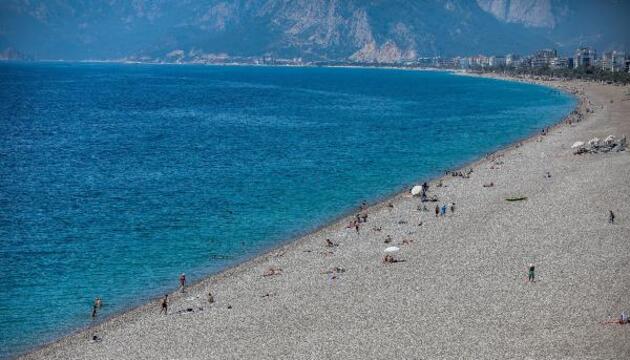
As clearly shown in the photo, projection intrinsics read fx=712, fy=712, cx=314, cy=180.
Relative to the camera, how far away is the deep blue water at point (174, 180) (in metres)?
39.1

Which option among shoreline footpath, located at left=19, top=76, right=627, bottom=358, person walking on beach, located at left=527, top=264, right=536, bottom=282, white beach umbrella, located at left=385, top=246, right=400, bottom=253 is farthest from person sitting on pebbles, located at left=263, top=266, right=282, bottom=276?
person walking on beach, located at left=527, top=264, right=536, bottom=282

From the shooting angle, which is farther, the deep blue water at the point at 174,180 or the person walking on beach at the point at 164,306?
the deep blue water at the point at 174,180

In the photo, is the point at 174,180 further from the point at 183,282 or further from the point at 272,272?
the point at 183,282

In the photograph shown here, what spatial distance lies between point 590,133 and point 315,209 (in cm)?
4762

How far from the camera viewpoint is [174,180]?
219 feet

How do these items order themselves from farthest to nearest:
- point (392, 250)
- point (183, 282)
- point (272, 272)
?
point (392, 250)
point (272, 272)
point (183, 282)

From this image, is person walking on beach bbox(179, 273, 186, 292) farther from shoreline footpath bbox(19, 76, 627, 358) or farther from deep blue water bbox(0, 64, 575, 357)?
deep blue water bbox(0, 64, 575, 357)

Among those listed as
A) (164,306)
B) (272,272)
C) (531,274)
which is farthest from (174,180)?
(531,274)

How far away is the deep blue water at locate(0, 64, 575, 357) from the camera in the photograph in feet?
128

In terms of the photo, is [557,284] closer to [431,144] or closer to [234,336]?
[234,336]

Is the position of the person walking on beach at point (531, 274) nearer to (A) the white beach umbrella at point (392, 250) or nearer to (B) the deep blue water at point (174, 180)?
(A) the white beach umbrella at point (392, 250)

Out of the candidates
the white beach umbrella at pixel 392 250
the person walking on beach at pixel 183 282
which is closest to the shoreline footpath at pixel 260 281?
the person walking on beach at pixel 183 282

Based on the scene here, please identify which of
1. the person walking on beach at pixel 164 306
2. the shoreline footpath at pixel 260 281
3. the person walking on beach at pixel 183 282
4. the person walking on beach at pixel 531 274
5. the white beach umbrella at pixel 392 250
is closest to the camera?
the shoreline footpath at pixel 260 281

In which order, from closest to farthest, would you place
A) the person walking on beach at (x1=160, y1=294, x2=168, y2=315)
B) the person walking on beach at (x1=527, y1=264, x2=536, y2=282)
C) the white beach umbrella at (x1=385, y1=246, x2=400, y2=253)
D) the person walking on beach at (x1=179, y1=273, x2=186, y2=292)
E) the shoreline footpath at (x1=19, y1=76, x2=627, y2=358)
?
the shoreline footpath at (x1=19, y1=76, x2=627, y2=358), the person walking on beach at (x1=160, y1=294, x2=168, y2=315), the person walking on beach at (x1=527, y1=264, x2=536, y2=282), the person walking on beach at (x1=179, y1=273, x2=186, y2=292), the white beach umbrella at (x1=385, y1=246, x2=400, y2=253)
